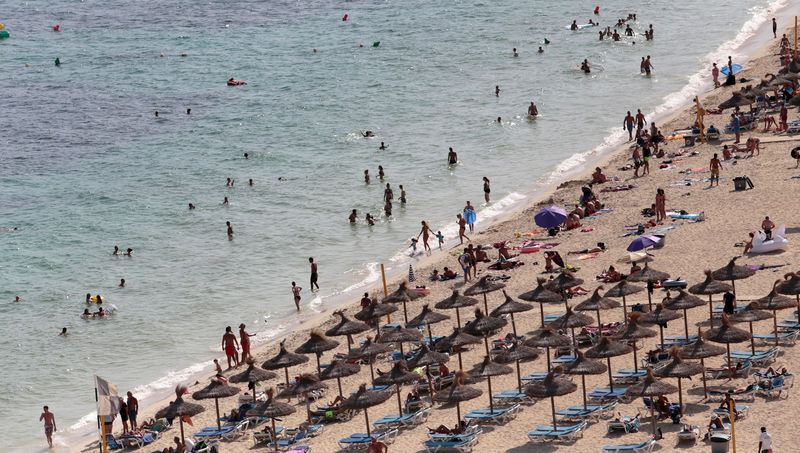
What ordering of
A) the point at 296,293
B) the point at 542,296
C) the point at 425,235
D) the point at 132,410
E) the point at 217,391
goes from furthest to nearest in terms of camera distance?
the point at 425,235 → the point at 296,293 → the point at 132,410 → the point at 542,296 → the point at 217,391

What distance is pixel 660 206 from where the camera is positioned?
31828mm

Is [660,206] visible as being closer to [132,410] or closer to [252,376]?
[252,376]

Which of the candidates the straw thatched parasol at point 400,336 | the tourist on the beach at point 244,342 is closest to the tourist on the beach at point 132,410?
the tourist on the beach at point 244,342

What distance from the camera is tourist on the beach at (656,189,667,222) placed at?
31.7m

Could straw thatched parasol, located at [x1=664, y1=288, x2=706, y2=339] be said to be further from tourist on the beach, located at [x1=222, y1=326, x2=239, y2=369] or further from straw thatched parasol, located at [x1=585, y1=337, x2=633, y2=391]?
tourist on the beach, located at [x1=222, y1=326, x2=239, y2=369]

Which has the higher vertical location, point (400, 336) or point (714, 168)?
point (714, 168)

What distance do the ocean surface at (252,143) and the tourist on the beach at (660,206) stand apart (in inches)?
298

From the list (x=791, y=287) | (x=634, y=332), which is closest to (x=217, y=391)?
(x=634, y=332)

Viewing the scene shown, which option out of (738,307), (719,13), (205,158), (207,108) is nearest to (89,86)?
(207,108)

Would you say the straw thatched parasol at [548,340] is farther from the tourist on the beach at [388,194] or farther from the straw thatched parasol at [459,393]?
the tourist on the beach at [388,194]

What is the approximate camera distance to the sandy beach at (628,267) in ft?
63.8

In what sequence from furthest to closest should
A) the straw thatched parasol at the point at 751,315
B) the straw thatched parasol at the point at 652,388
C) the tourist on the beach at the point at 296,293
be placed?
the tourist on the beach at the point at 296,293
the straw thatched parasol at the point at 751,315
the straw thatched parasol at the point at 652,388

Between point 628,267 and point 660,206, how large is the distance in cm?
422

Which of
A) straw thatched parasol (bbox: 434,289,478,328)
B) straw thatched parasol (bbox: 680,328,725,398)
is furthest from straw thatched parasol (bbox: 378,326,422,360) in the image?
straw thatched parasol (bbox: 680,328,725,398)
